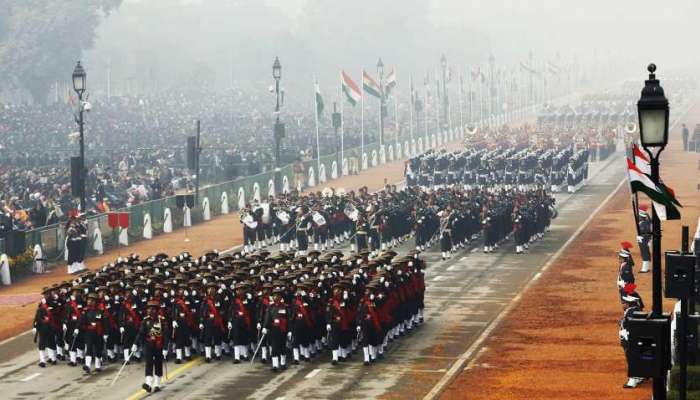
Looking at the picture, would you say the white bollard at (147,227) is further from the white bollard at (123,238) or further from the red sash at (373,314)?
the red sash at (373,314)

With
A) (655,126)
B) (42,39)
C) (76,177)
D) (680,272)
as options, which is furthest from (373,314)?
(42,39)

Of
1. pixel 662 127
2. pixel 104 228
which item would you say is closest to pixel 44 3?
pixel 104 228

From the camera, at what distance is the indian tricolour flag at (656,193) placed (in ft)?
53.2

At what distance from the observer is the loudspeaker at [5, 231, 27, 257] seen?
1715 inches

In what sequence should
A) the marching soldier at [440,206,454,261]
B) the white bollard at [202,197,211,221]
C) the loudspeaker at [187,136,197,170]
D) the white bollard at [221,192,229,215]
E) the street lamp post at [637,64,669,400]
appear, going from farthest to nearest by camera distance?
1. the white bollard at [221,192,229,215]
2. the loudspeaker at [187,136,197,170]
3. the white bollard at [202,197,211,221]
4. the marching soldier at [440,206,454,261]
5. the street lamp post at [637,64,669,400]

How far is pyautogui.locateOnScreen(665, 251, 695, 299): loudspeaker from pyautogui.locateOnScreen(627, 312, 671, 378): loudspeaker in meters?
4.31

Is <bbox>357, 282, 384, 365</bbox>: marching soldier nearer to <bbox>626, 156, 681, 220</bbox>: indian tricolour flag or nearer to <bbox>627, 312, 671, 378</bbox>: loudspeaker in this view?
<bbox>626, 156, 681, 220</bbox>: indian tricolour flag

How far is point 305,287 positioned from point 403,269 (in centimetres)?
354

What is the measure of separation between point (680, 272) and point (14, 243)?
90.1 feet

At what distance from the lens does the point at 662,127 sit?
15695 mm

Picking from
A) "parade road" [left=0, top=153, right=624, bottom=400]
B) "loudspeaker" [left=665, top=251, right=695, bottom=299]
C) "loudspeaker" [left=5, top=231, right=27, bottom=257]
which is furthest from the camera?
"loudspeaker" [left=5, top=231, right=27, bottom=257]

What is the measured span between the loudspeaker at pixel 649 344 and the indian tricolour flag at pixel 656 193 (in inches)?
50.8

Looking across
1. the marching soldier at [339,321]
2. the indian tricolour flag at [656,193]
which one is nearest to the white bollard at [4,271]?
the marching soldier at [339,321]

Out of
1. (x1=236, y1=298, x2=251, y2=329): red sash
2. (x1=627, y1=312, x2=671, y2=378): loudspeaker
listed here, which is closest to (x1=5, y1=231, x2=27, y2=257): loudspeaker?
(x1=236, y1=298, x2=251, y2=329): red sash
